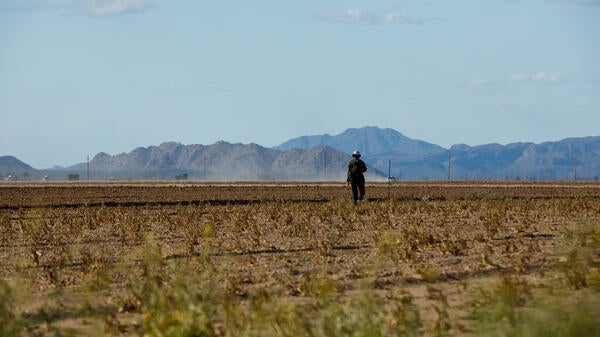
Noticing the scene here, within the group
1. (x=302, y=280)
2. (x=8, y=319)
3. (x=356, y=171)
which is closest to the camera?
(x=8, y=319)

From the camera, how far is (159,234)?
69.8 ft

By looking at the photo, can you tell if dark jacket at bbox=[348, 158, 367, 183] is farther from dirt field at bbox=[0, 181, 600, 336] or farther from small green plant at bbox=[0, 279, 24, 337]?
small green plant at bbox=[0, 279, 24, 337]

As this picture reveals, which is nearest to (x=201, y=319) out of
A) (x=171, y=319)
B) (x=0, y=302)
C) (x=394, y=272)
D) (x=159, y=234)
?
(x=171, y=319)

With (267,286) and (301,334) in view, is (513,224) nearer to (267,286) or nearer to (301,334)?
(267,286)

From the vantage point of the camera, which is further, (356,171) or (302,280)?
(356,171)

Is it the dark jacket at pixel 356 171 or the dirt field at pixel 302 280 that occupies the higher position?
the dark jacket at pixel 356 171

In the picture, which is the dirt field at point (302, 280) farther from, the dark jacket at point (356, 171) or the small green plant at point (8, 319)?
the dark jacket at point (356, 171)

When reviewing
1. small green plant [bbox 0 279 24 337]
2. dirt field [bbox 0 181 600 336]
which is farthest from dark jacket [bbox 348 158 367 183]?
small green plant [bbox 0 279 24 337]

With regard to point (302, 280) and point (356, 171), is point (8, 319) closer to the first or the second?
point (302, 280)

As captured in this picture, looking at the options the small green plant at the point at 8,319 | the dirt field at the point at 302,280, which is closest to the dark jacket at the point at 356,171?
the dirt field at the point at 302,280

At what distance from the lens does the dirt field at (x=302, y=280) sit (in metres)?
9.09

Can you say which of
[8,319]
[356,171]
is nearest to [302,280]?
[8,319]

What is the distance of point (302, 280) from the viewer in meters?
12.9

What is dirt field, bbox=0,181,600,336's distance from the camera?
9.09m
